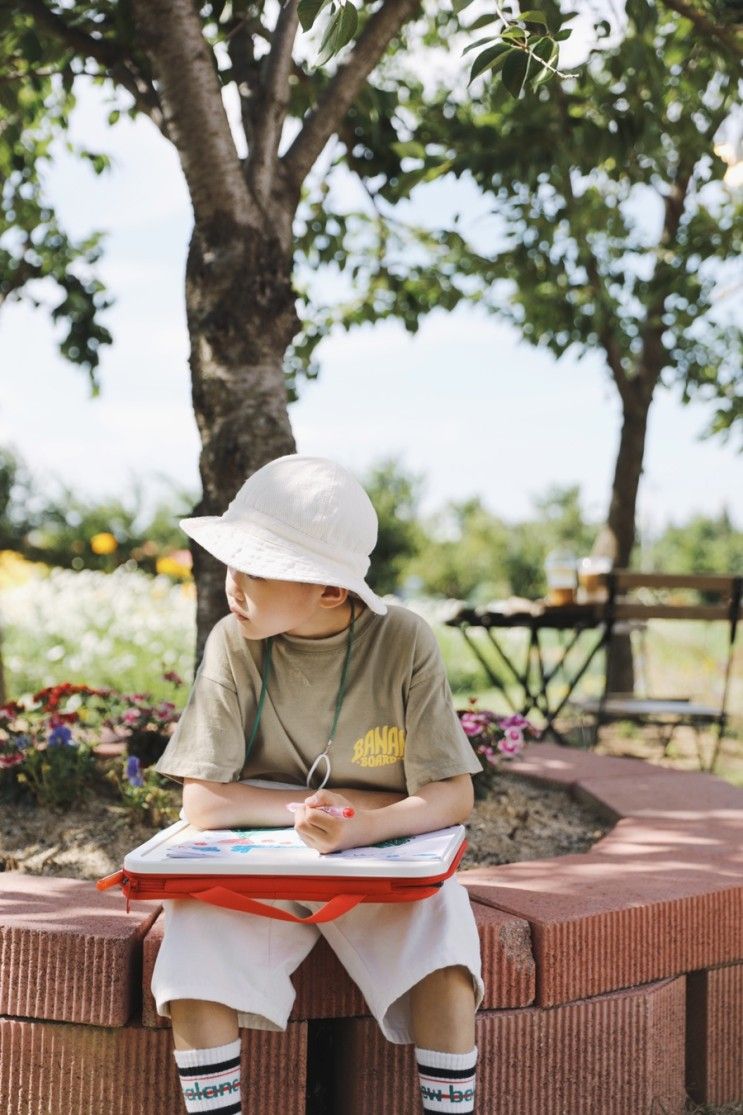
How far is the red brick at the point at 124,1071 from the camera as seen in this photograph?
2211mm

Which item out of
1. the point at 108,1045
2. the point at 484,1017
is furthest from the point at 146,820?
the point at 484,1017

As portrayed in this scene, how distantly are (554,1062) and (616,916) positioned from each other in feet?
1.04

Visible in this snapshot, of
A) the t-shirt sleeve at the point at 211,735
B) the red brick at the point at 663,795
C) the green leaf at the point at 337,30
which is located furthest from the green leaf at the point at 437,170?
the t-shirt sleeve at the point at 211,735

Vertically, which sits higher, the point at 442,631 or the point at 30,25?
the point at 30,25

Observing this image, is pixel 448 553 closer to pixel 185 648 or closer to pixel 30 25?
pixel 185 648

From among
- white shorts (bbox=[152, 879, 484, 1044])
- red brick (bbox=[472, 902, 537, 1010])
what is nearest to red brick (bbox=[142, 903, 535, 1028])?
red brick (bbox=[472, 902, 537, 1010])

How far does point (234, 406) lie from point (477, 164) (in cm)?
198

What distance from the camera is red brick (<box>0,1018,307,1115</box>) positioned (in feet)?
7.25

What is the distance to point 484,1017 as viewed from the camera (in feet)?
7.56

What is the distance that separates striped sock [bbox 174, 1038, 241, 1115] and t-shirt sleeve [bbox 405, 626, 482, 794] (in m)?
0.59

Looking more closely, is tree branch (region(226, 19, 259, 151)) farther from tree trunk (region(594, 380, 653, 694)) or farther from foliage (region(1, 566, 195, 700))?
tree trunk (region(594, 380, 653, 694))

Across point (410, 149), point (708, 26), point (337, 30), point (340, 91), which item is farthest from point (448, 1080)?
point (410, 149)

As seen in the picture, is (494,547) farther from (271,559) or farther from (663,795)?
(271,559)

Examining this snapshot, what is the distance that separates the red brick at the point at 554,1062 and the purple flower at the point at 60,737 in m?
1.54
